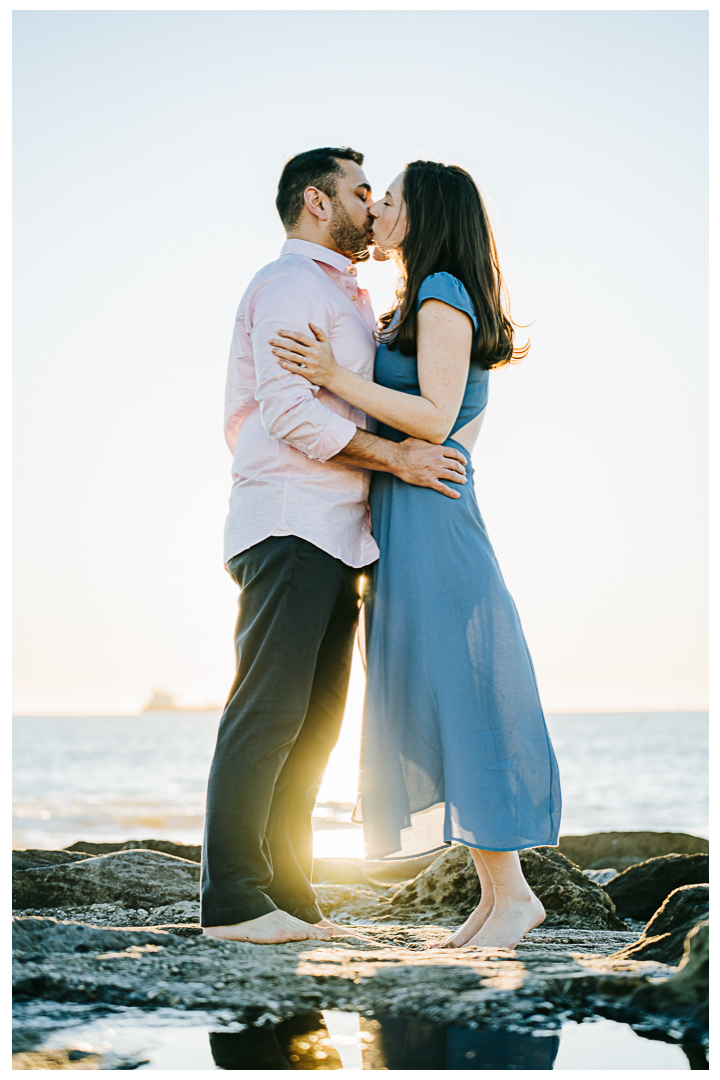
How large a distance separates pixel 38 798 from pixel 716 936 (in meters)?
21.9

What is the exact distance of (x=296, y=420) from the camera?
2.73 metres

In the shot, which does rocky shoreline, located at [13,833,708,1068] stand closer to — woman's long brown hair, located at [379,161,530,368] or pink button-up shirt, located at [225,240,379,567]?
pink button-up shirt, located at [225,240,379,567]

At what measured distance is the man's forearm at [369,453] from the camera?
110 inches

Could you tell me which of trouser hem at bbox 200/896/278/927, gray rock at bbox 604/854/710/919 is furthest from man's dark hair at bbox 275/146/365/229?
gray rock at bbox 604/854/710/919

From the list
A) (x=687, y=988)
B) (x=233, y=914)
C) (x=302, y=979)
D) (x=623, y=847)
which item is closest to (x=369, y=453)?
(x=233, y=914)

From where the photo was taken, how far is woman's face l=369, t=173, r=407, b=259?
3.07 meters

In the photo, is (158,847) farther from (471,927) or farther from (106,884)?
(471,927)

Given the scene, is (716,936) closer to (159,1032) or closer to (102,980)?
(159,1032)

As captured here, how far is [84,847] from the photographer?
20.9 feet

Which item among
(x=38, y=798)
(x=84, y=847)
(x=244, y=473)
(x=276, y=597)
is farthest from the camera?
(x=38, y=798)

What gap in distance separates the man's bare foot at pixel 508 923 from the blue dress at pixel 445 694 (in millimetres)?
197

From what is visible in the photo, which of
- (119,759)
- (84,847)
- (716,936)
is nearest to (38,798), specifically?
(119,759)

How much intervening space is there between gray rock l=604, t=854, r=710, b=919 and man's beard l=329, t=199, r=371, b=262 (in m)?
3.26

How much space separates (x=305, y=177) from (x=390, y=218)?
0.36 meters
